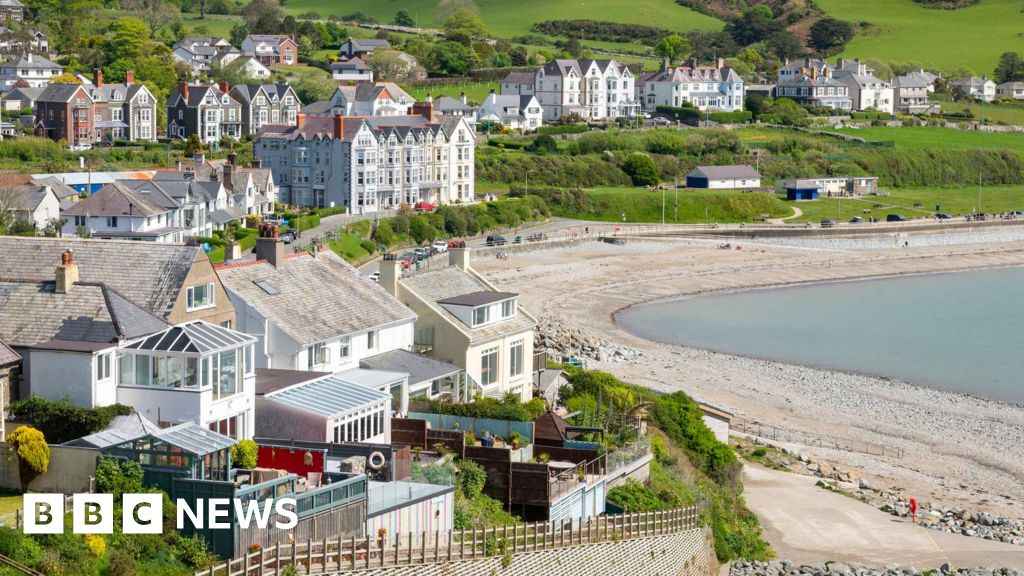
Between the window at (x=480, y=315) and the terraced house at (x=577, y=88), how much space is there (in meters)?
87.1

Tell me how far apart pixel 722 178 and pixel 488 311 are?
71.8 metres

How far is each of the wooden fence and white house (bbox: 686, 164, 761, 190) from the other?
7802cm

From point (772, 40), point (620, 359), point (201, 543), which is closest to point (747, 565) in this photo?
point (201, 543)

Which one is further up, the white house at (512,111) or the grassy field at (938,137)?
the white house at (512,111)

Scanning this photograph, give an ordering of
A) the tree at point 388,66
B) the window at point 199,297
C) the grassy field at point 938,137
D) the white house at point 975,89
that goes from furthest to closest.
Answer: the white house at point 975,89, the grassy field at point 938,137, the tree at point 388,66, the window at point 199,297

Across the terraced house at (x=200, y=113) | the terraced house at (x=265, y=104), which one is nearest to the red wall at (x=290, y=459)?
the terraced house at (x=200, y=113)

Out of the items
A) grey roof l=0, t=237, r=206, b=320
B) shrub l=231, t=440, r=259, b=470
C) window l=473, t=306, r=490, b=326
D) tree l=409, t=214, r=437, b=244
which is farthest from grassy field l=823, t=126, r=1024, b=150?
shrub l=231, t=440, r=259, b=470

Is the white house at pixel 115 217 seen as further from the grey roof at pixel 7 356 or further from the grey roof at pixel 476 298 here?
the grey roof at pixel 7 356

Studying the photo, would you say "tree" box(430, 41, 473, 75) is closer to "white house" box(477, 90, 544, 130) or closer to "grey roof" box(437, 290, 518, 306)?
"white house" box(477, 90, 544, 130)

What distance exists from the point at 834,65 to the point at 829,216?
64587 mm

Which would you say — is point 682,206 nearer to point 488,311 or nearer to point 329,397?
point 488,311

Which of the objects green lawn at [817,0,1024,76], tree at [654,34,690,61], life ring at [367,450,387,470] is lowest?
life ring at [367,450,387,470]

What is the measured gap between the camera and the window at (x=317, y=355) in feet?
81.4

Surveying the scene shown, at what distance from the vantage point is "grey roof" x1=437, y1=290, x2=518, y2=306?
1131 inches
